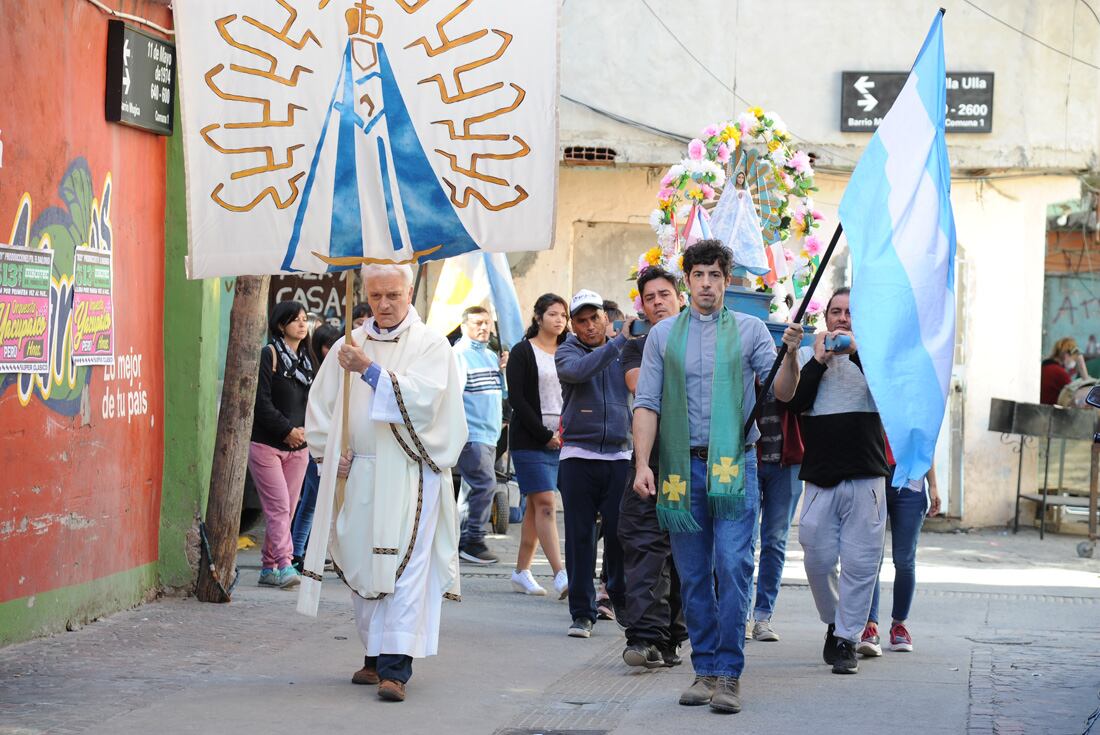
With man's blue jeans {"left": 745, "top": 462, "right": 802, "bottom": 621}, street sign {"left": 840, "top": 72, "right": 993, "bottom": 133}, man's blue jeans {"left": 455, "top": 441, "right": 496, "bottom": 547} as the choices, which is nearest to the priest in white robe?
man's blue jeans {"left": 745, "top": 462, "right": 802, "bottom": 621}

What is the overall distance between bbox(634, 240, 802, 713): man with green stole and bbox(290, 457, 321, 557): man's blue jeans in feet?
15.5

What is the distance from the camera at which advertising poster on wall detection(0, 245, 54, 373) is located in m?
7.82

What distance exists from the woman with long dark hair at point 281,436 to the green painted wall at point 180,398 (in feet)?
2.02

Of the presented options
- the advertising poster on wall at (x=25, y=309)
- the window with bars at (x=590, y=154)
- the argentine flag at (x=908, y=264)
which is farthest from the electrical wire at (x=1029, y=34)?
the advertising poster on wall at (x=25, y=309)

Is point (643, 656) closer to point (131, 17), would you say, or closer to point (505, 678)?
point (505, 678)

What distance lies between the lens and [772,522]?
9.58m

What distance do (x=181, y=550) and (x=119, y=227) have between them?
6.77 feet

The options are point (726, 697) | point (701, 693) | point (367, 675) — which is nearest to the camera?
point (726, 697)

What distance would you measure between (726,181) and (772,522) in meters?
2.64

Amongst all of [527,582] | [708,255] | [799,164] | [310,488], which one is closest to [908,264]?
[708,255]

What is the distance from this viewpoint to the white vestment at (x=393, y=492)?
738cm

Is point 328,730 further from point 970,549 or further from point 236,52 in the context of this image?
point 970,549

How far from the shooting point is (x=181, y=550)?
1013cm

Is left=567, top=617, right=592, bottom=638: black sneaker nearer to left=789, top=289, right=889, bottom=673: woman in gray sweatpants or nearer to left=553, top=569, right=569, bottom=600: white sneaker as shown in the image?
left=553, top=569, right=569, bottom=600: white sneaker
